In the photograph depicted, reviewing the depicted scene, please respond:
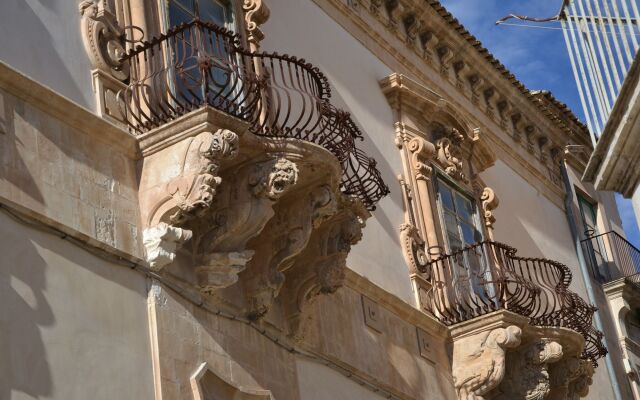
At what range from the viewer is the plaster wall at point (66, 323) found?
8.18 metres

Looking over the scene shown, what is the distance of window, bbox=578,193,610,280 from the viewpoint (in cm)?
1936

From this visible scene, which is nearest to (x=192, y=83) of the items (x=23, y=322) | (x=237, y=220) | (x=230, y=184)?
(x=230, y=184)

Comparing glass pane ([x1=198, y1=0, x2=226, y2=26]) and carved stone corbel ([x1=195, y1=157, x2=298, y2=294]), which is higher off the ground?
glass pane ([x1=198, y1=0, x2=226, y2=26])

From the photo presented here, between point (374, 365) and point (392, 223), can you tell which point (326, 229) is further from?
point (392, 223)

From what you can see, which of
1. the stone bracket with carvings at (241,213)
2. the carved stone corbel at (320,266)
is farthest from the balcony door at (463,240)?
the stone bracket with carvings at (241,213)

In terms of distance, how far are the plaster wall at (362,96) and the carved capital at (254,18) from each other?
0.57 metres

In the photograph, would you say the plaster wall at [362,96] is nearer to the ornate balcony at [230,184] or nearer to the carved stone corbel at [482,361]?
the carved stone corbel at [482,361]

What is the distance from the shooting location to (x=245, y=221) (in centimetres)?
987

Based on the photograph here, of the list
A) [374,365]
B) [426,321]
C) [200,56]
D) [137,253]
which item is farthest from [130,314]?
[426,321]

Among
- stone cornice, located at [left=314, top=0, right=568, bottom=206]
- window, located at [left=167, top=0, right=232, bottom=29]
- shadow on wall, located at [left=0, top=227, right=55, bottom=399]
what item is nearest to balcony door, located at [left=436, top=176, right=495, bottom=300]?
stone cornice, located at [left=314, top=0, right=568, bottom=206]

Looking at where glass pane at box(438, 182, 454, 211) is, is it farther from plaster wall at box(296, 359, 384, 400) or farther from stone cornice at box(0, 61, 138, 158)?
stone cornice at box(0, 61, 138, 158)

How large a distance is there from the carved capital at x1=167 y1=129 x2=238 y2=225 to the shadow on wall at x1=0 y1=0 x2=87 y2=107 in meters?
0.81

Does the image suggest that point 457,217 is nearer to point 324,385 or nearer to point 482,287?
point 482,287

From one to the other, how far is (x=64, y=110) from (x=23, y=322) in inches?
63.1
